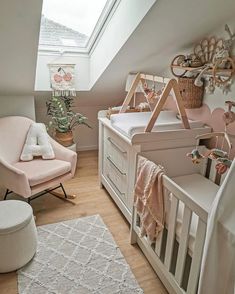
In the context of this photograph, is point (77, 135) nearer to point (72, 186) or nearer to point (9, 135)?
point (72, 186)

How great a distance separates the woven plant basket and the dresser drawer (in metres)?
0.61

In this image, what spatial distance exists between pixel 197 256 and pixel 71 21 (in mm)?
2314

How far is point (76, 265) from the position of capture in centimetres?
179

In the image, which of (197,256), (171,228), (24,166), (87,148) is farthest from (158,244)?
(87,148)

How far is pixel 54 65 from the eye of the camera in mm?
2736

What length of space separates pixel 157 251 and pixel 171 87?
3.61ft

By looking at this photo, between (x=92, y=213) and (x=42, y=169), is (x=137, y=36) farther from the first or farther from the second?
(x=92, y=213)

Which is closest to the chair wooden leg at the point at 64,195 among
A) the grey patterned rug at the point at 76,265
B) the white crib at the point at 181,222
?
the grey patterned rug at the point at 76,265

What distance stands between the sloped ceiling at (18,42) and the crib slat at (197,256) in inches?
60.2

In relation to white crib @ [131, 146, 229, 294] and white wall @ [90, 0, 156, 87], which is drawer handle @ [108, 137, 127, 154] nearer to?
white crib @ [131, 146, 229, 294]

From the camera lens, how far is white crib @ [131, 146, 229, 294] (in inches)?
50.8

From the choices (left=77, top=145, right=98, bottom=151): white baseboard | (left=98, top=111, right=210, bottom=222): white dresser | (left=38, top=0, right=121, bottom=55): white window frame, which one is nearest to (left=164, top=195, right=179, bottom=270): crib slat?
(left=98, top=111, right=210, bottom=222): white dresser

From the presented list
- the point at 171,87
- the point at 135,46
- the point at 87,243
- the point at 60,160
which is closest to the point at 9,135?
the point at 60,160

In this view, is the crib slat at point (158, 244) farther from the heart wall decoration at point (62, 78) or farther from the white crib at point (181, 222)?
the heart wall decoration at point (62, 78)
